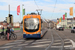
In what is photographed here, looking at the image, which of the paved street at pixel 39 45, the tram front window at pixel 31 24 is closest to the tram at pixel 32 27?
the tram front window at pixel 31 24

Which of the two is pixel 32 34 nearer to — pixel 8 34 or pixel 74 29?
pixel 8 34

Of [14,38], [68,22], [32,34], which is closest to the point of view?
[32,34]

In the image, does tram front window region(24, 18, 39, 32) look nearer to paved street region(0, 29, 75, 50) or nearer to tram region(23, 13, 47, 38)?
tram region(23, 13, 47, 38)

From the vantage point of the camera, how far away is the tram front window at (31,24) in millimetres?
17906

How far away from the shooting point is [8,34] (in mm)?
18203

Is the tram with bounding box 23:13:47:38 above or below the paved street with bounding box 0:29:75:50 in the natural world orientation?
above

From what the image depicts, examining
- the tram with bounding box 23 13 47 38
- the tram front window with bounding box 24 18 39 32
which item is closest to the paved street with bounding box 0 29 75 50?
the tram with bounding box 23 13 47 38

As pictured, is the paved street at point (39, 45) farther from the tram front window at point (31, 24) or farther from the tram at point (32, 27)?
the tram front window at point (31, 24)

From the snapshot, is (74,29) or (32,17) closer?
(32,17)

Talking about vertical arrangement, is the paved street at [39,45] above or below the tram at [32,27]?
below

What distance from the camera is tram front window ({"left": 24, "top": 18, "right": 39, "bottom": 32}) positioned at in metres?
17.9

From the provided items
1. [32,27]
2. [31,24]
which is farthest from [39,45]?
[31,24]

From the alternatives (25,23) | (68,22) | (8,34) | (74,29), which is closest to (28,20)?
(25,23)

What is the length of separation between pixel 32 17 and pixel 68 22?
141 meters
